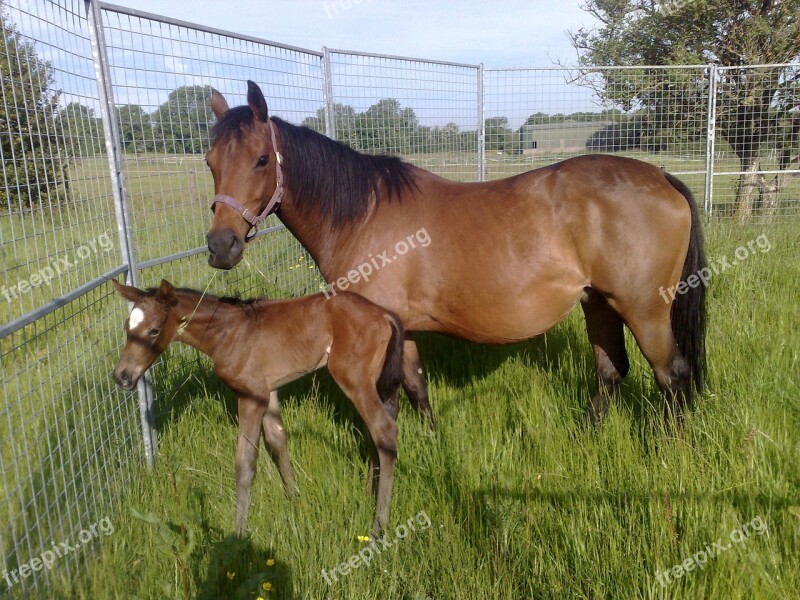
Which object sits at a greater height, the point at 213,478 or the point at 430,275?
the point at 430,275

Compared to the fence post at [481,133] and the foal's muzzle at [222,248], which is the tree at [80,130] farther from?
the fence post at [481,133]

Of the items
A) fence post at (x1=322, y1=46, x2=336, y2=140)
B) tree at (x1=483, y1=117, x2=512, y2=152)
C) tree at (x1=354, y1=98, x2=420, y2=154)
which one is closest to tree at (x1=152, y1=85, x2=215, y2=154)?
fence post at (x1=322, y1=46, x2=336, y2=140)

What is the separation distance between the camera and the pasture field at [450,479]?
2.23m

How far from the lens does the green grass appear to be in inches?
88.0

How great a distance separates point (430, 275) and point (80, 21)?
90.4 inches

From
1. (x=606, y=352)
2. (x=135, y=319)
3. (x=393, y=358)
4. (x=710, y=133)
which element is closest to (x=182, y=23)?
(x=135, y=319)

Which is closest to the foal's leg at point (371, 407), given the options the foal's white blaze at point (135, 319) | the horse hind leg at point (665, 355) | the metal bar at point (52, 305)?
the foal's white blaze at point (135, 319)

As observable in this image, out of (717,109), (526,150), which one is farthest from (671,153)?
(526,150)

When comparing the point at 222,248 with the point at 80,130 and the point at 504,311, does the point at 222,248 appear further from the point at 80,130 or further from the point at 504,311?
the point at 504,311

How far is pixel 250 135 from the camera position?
3037 mm

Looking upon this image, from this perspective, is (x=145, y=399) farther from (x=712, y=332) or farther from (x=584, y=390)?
(x=712, y=332)

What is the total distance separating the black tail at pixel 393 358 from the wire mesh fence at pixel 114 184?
0.94 metres

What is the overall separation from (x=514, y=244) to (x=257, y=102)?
1685 mm

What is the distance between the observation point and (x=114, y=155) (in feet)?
10.1
